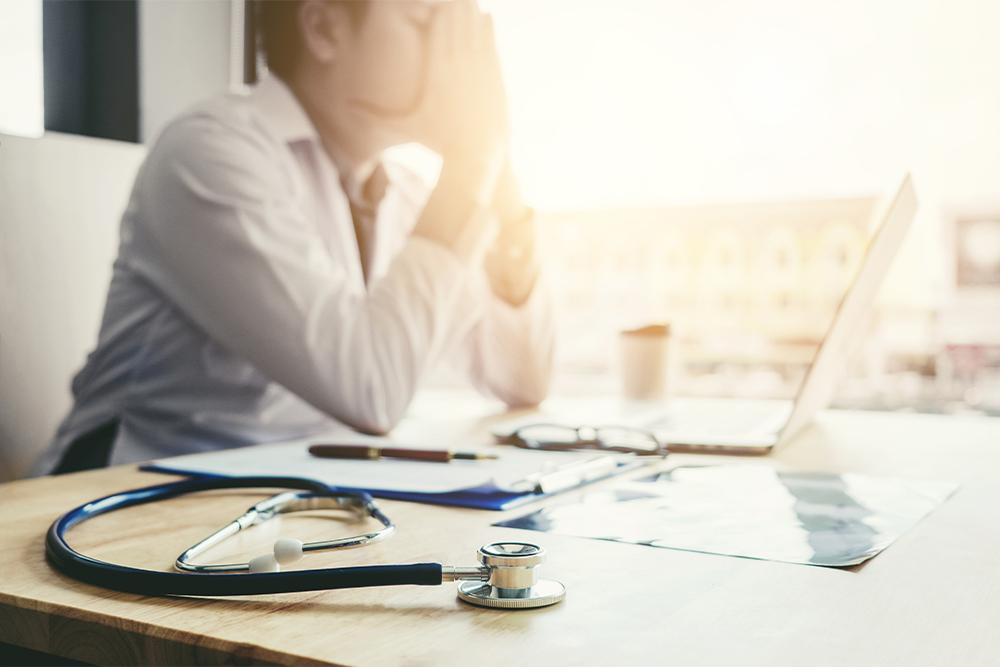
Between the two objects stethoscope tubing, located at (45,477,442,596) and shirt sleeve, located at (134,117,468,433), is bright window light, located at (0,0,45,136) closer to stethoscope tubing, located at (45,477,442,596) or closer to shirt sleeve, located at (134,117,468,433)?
Answer: shirt sleeve, located at (134,117,468,433)

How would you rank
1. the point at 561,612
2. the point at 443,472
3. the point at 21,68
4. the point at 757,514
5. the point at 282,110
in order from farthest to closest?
1. the point at 282,110
2. the point at 21,68
3. the point at 443,472
4. the point at 757,514
5. the point at 561,612

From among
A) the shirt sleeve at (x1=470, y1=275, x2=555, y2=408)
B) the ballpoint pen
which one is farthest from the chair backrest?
the shirt sleeve at (x1=470, y1=275, x2=555, y2=408)

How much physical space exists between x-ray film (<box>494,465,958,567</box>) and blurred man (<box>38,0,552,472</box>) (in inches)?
21.2

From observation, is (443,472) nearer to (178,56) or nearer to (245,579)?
(245,579)

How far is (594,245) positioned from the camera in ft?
56.5

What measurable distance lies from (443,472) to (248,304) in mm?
463

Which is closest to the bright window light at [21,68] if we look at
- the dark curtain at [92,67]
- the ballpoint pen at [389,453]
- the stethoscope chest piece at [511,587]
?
the dark curtain at [92,67]

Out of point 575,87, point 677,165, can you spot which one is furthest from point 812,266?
point 575,87

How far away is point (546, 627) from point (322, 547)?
0.55 ft

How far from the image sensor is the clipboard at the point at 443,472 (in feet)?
2.18

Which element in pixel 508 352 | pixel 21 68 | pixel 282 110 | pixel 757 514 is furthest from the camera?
pixel 508 352

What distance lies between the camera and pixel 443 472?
29.7 inches

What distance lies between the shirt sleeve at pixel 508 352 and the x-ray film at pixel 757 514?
81 centimetres

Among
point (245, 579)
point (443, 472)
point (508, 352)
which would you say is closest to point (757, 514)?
point (443, 472)
